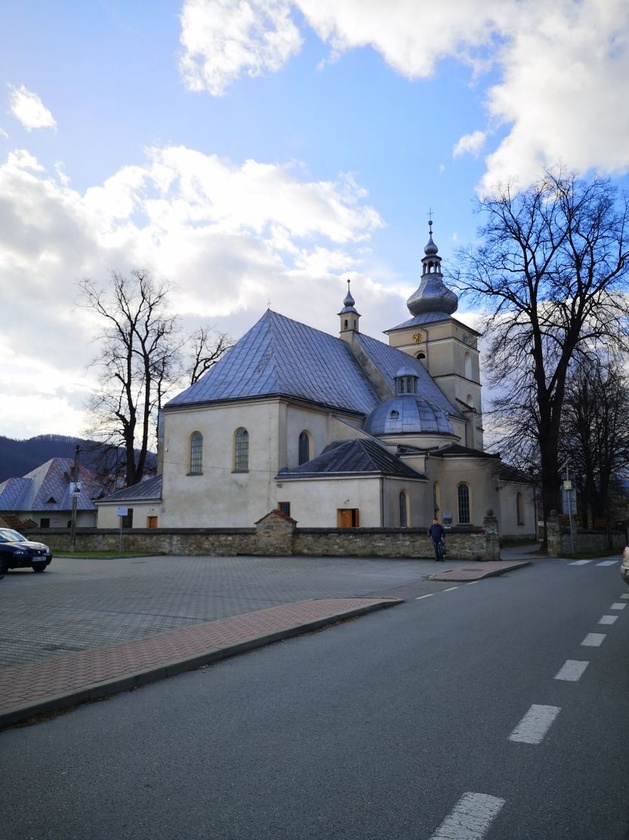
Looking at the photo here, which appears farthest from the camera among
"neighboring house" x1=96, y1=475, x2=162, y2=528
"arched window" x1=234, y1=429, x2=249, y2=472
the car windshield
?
"neighboring house" x1=96, y1=475, x2=162, y2=528

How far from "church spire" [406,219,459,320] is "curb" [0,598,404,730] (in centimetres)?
5170

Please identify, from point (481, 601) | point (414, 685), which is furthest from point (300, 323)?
point (414, 685)

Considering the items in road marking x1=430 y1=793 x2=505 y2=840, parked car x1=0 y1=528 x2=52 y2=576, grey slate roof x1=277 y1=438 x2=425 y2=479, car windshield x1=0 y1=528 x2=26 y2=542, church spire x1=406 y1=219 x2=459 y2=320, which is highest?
church spire x1=406 y1=219 x2=459 y2=320

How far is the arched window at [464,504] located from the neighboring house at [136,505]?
17.4 metres

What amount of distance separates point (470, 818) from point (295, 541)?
78.8 ft

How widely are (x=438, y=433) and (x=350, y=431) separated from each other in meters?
5.43

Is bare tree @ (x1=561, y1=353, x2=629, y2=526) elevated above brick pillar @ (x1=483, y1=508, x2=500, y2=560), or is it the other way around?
bare tree @ (x1=561, y1=353, x2=629, y2=526)

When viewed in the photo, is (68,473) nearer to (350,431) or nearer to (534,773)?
(350,431)

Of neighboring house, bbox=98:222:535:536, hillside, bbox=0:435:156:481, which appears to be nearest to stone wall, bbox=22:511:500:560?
neighboring house, bbox=98:222:535:536

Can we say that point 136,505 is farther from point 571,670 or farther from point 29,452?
point 29,452

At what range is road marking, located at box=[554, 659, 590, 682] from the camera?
6953 millimetres

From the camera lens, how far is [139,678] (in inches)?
274

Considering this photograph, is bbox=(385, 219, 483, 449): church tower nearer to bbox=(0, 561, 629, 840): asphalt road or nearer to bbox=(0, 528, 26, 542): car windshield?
bbox=(0, 528, 26, 542): car windshield

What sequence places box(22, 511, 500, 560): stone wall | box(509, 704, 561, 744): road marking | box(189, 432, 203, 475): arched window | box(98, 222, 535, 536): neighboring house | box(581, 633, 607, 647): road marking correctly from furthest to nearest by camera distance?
box(189, 432, 203, 475): arched window
box(98, 222, 535, 536): neighboring house
box(22, 511, 500, 560): stone wall
box(581, 633, 607, 647): road marking
box(509, 704, 561, 744): road marking
